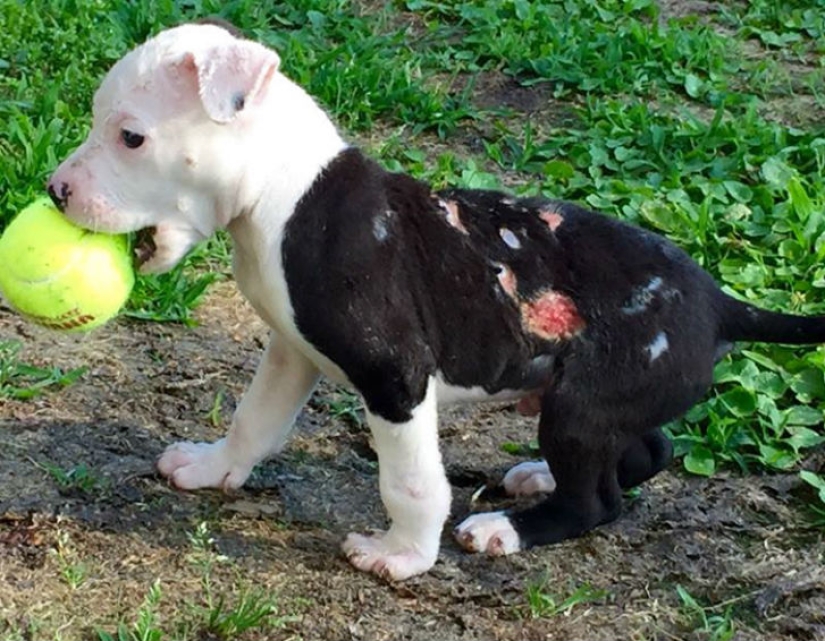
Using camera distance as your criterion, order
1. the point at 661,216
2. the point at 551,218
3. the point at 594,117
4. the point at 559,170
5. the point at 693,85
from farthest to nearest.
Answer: the point at 693,85
the point at 594,117
the point at 559,170
the point at 661,216
the point at 551,218

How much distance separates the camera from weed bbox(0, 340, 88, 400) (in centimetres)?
479

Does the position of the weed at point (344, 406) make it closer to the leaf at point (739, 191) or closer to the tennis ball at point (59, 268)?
the tennis ball at point (59, 268)

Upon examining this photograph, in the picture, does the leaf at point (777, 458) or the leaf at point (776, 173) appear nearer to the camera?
the leaf at point (777, 458)

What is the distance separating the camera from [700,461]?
486cm

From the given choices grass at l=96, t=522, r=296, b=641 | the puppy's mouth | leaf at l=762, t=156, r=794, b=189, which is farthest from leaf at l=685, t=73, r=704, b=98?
grass at l=96, t=522, r=296, b=641

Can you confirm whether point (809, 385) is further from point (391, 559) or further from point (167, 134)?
point (167, 134)

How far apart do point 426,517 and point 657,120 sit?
11.5 ft

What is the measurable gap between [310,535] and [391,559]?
1.09 ft

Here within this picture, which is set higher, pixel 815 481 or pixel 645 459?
pixel 645 459

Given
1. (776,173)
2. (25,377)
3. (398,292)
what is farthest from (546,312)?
(776,173)

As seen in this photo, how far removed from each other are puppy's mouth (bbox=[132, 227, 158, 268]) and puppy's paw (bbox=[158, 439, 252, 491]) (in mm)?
757

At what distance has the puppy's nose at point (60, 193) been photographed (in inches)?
147

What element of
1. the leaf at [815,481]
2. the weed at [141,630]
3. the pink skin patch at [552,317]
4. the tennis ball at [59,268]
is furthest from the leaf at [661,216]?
the weed at [141,630]

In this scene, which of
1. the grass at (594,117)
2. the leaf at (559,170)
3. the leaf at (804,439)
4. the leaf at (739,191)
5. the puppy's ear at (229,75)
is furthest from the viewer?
the leaf at (559,170)
